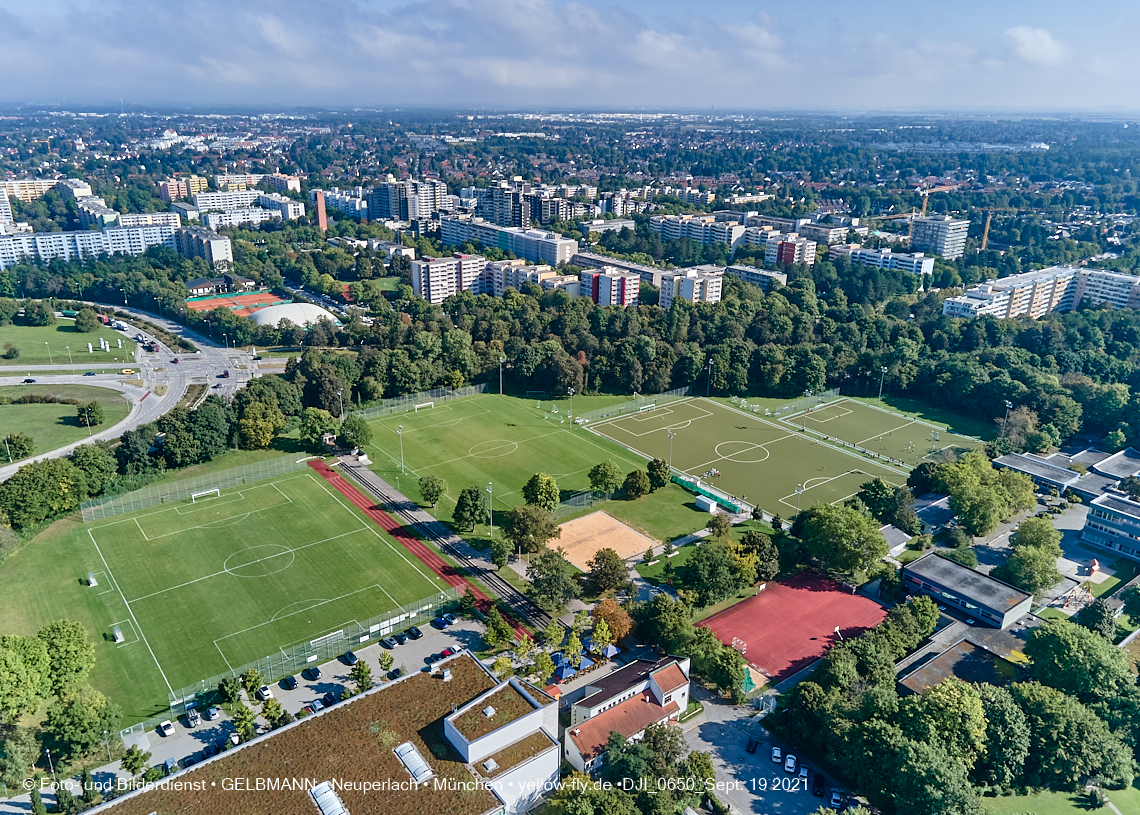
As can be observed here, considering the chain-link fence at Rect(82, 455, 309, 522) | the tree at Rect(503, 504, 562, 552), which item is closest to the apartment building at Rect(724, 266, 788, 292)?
the tree at Rect(503, 504, 562, 552)

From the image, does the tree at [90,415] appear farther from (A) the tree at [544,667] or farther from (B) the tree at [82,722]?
(A) the tree at [544,667]

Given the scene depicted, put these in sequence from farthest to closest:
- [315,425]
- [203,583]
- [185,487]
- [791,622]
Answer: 1. [315,425]
2. [185,487]
3. [203,583]
4. [791,622]

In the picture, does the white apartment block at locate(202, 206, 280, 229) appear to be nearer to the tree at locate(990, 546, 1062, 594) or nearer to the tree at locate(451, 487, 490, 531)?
the tree at locate(451, 487, 490, 531)

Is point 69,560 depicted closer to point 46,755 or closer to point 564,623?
point 46,755

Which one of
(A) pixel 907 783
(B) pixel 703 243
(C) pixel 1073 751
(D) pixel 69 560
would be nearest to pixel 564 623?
(A) pixel 907 783

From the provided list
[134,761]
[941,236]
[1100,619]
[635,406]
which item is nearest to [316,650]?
[134,761]

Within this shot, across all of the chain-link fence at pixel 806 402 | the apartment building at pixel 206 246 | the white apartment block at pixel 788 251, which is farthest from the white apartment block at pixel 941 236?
the apartment building at pixel 206 246

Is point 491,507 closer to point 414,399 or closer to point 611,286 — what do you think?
point 414,399
